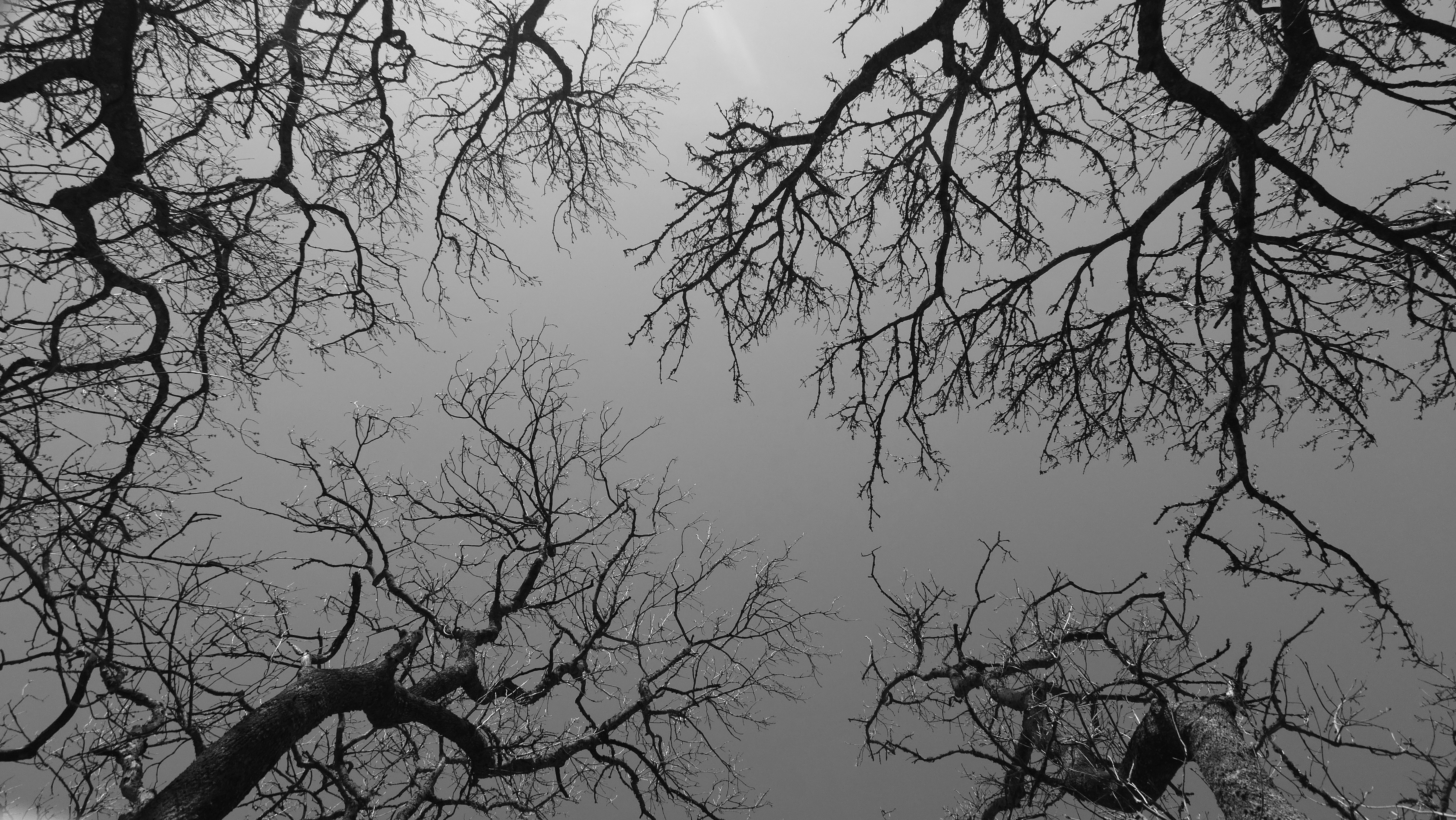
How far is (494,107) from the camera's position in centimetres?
488

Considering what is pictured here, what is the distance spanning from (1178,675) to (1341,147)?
3.21 metres

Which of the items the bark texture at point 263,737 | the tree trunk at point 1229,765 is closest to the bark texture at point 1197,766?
the tree trunk at point 1229,765

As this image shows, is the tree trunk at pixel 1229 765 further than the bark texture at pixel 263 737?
Yes

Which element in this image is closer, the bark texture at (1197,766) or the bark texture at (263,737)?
the bark texture at (263,737)

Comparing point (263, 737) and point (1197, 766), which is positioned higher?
point (1197, 766)

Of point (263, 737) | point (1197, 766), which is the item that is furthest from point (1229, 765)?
point (263, 737)

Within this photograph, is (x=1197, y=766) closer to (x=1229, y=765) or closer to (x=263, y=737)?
(x=1229, y=765)

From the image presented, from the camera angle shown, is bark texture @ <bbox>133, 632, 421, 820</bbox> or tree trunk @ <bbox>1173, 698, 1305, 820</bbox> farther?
tree trunk @ <bbox>1173, 698, 1305, 820</bbox>

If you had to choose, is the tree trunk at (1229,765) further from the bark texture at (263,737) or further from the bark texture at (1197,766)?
the bark texture at (263,737)

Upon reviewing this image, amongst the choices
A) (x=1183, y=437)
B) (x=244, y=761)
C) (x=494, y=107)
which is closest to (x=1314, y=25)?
(x=1183, y=437)

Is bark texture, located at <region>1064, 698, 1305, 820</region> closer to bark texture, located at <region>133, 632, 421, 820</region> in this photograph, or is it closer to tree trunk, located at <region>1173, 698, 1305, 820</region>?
tree trunk, located at <region>1173, 698, 1305, 820</region>

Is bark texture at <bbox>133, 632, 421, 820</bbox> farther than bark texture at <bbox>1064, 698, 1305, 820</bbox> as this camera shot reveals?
No

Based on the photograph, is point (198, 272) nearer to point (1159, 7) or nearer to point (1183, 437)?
point (1159, 7)

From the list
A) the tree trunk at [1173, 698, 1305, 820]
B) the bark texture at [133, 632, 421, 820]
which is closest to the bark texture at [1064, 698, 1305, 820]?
the tree trunk at [1173, 698, 1305, 820]
